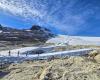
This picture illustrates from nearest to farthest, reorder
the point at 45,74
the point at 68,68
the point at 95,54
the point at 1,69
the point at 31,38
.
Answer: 1. the point at 45,74
2. the point at 68,68
3. the point at 1,69
4. the point at 95,54
5. the point at 31,38

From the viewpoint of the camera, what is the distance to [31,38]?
55.4 metres

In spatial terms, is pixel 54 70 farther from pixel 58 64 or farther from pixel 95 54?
pixel 95 54

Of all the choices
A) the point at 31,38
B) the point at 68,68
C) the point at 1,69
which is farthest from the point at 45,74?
the point at 31,38

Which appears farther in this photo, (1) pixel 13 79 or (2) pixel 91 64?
(2) pixel 91 64

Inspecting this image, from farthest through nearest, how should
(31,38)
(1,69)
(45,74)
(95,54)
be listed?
(31,38) → (95,54) → (1,69) → (45,74)

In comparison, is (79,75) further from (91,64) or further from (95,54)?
(95,54)

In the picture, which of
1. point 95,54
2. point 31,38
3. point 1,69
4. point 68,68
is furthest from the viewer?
point 31,38

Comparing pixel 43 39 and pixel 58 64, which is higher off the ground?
pixel 43 39

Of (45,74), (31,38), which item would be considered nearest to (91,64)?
(45,74)

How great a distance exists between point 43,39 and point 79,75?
42.3m

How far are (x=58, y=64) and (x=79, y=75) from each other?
97.5 inches

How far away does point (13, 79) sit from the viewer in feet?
51.4

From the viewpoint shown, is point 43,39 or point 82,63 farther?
point 43,39

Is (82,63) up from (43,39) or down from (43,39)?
down
